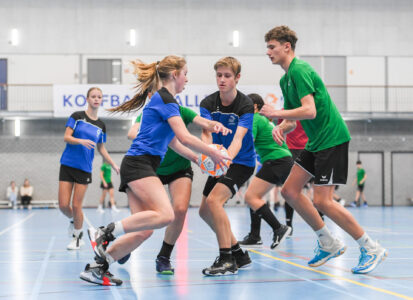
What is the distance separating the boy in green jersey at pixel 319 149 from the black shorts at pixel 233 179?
473 mm

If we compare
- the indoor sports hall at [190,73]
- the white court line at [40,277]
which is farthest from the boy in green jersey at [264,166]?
the indoor sports hall at [190,73]

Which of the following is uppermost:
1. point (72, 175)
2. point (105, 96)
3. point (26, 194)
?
point (105, 96)

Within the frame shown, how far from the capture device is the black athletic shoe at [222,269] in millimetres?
4922

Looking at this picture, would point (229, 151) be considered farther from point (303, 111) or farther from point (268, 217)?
point (268, 217)

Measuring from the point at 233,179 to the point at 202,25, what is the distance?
2100 cm

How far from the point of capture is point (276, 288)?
4250mm

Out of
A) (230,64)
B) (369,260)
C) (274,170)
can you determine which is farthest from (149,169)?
(274,170)

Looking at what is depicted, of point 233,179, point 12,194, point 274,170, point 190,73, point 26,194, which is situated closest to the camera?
point 233,179

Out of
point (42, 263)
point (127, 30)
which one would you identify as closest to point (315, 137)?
point (42, 263)

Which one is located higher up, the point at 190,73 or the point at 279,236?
the point at 190,73

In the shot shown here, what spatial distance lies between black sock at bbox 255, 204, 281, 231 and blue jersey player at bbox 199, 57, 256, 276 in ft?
4.78

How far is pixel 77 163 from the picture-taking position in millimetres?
7406

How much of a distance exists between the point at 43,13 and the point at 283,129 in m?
21.9

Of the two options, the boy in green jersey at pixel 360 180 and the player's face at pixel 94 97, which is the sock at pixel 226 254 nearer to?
the player's face at pixel 94 97
